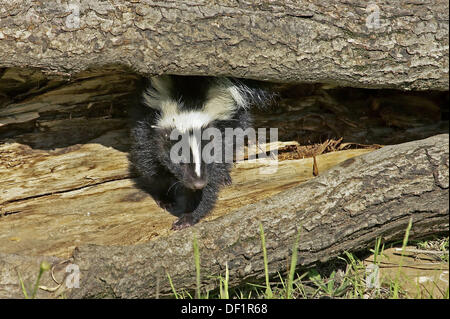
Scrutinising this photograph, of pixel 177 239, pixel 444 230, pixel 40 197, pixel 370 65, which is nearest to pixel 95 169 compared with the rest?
pixel 40 197

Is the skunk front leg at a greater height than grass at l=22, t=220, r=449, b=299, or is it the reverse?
the skunk front leg

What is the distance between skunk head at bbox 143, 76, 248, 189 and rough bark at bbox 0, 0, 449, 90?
1.98 feet

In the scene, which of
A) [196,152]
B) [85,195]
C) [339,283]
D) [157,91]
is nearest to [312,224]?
[339,283]

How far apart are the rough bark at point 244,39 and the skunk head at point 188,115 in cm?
60

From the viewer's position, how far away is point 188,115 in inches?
152

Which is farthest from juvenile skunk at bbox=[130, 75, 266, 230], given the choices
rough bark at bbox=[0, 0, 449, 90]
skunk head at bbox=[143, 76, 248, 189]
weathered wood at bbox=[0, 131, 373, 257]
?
rough bark at bbox=[0, 0, 449, 90]

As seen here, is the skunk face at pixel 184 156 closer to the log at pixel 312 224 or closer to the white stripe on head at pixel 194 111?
the white stripe on head at pixel 194 111

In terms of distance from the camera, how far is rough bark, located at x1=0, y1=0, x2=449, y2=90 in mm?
2980

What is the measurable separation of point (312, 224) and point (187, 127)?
1.18m

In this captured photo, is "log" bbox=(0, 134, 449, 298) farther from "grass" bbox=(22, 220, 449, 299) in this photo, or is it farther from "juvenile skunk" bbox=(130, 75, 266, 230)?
"juvenile skunk" bbox=(130, 75, 266, 230)

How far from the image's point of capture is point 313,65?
127 inches

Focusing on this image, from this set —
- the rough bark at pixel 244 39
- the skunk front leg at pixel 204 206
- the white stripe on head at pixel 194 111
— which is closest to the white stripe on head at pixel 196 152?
the white stripe on head at pixel 194 111

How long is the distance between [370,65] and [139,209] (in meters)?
1.93

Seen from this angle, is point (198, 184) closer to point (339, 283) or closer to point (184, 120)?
point (184, 120)
